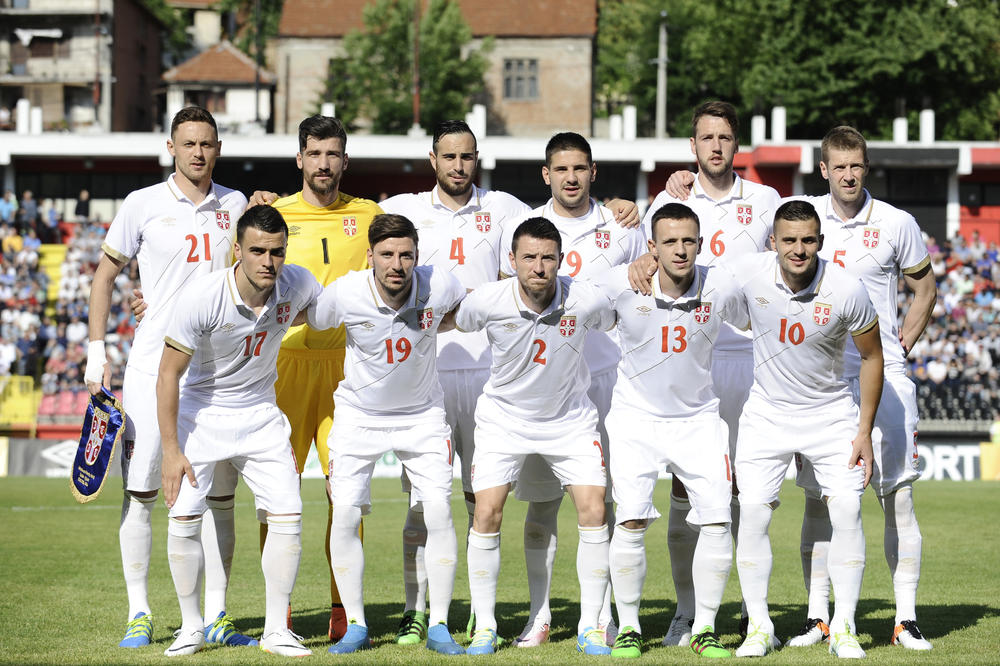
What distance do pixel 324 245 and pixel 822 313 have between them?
9.90 feet

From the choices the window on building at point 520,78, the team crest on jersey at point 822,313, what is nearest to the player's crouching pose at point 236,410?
the team crest on jersey at point 822,313

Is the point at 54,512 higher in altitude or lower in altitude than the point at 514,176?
lower

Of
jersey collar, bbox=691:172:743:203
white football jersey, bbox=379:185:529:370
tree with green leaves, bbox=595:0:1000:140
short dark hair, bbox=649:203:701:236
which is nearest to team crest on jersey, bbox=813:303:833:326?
short dark hair, bbox=649:203:701:236

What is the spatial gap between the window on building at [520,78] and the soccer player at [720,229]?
47707 mm

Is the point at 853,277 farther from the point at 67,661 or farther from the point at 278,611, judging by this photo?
the point at 67,661

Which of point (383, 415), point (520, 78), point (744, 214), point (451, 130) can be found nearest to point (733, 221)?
point (744, 214)

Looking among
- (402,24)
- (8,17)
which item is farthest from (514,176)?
(8,17)

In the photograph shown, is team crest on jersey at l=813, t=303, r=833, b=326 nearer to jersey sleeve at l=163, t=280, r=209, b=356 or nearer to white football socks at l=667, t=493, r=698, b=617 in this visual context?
white football socks at l=667, t=493, r=698, b=617

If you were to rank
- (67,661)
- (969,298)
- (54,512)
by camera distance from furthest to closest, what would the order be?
(969,298) < (54,512) < (67,661)

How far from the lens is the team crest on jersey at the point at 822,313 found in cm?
680

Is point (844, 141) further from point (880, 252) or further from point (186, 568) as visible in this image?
point (186, 568)

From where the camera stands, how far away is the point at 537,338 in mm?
A: 6934

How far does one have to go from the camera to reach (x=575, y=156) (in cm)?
745

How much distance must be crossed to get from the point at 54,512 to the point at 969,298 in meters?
20.5
